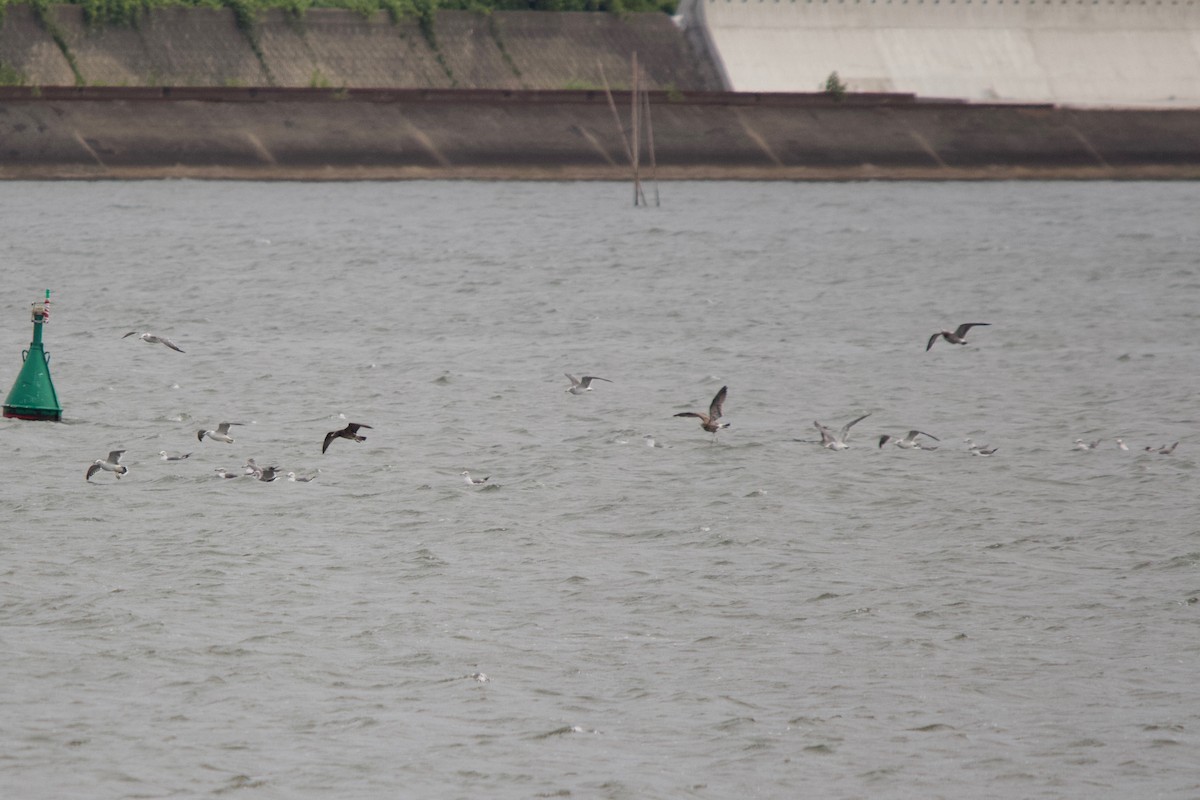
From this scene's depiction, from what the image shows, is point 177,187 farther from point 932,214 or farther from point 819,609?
point 819,609

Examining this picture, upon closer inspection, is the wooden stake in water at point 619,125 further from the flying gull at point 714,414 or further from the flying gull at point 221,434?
the flying gull at point 221,434

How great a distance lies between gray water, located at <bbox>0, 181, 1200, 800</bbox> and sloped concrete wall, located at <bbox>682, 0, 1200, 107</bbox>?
45071mm

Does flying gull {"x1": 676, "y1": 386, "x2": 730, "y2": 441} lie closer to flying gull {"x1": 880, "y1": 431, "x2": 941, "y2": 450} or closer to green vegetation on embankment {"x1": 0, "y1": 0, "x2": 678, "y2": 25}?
flying gull {"x1": 880, "y1": 431, "x2": 941, "y2": 450}

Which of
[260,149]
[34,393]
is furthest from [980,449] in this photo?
[260,149]

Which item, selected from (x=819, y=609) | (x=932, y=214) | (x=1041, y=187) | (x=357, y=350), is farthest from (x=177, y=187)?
(x=819, y=609)

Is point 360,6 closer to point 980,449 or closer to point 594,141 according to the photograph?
point 594,141

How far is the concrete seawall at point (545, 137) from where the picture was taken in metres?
58.0

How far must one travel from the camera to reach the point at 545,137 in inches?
2522

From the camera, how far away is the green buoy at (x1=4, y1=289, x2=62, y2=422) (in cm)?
2039

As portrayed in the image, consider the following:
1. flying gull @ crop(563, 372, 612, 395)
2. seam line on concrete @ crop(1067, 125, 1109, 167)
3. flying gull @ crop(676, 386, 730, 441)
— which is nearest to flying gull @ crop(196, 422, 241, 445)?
flying gull @ crop(676, 386, 730, 441)

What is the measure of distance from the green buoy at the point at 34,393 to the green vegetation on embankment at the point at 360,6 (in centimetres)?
4826

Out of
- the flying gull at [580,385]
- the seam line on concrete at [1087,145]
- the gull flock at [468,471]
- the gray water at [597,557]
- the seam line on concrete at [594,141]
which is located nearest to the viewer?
the gray water at [597,557]

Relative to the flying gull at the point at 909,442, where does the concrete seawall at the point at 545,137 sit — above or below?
above

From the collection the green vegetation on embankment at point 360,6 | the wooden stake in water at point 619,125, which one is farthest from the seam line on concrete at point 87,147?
the wooden stake in water at point 619,125
